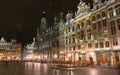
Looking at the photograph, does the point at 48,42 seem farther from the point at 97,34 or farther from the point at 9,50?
the point at 9,50

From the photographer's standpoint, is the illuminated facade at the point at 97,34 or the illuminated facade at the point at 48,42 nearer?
the illuminated facade at the point at 97,34

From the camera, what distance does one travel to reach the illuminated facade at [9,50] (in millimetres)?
139837

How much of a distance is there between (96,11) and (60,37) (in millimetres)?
28028

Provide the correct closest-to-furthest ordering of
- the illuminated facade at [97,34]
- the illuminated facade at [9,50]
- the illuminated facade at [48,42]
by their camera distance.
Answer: the illuminated facade at [97,34] < the illuminated facade at [48,42] < the illuminated facade at [9,50]

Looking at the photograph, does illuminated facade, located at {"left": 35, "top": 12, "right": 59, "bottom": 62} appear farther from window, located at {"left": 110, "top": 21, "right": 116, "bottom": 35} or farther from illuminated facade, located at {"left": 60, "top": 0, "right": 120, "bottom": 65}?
window, located at {"left": 110, "top": 21, "right": 116, "bottom": 35}

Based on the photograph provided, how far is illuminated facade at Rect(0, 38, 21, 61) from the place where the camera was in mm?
139837

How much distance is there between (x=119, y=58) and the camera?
39.2m

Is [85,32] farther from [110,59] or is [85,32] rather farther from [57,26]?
[57,26]

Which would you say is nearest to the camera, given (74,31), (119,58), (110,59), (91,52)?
(119,58)

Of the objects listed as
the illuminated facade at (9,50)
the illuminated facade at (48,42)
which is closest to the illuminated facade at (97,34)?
the illuminated facade at (48,42)

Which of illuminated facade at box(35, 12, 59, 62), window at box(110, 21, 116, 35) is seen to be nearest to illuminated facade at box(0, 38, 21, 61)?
illuminated facade at box(35, 12, 59, 62)

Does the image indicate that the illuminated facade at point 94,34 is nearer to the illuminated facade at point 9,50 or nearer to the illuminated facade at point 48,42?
the illuminated facade at point 48,42

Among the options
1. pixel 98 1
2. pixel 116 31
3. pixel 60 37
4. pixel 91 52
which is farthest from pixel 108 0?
pixel 60 37

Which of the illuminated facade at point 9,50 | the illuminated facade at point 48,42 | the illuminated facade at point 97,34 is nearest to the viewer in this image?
the illuminated facade at point 97,34
